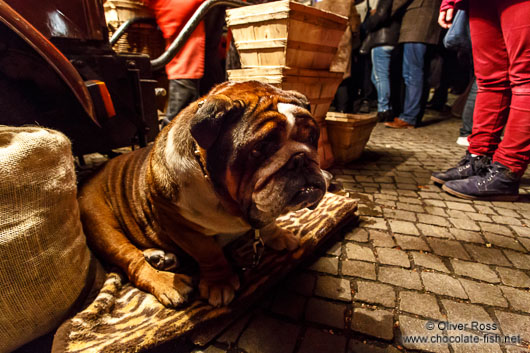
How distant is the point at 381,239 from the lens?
2514mm

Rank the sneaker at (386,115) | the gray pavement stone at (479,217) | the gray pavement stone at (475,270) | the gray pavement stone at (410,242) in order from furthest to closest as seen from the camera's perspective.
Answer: the sneaker at (386,115) → the gray pavement stone at (479,217) → the gray pavement stone at (410,242) → the gray pavement stone at (475,270)

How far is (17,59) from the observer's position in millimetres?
1751

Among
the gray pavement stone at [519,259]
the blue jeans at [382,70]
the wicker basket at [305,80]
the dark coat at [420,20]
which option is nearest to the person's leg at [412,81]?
the dark coat at [420,20]

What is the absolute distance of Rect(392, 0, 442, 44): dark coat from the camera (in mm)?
6219

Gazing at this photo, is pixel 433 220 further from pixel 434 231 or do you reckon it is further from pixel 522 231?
pixel 522 231

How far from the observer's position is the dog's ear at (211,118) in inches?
49.4

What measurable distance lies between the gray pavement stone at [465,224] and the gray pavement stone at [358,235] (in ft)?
3.15

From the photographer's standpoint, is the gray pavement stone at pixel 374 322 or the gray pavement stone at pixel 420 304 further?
the gray pavement stone at pixel 420 304

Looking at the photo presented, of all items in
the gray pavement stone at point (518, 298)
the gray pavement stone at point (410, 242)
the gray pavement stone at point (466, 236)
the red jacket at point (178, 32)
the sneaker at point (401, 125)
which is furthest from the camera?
the sneaker at point (401, 125)

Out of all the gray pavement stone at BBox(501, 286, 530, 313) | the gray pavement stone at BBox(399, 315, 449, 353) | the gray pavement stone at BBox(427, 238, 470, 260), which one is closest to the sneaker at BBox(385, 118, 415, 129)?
the gray pavement stone at BBox(427, 238, 470, 260)

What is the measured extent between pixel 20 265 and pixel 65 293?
0.28 metres

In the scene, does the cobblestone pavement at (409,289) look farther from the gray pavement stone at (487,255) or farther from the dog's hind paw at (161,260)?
the dog's hind paw at (161,260)

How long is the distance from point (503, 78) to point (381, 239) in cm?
246

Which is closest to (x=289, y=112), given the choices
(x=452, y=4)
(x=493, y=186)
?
(x=493, y=186)
